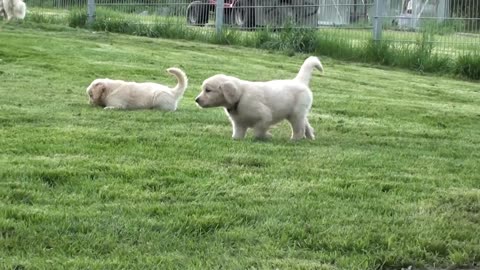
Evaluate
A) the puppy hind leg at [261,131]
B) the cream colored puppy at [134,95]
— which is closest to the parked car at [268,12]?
the cream colored puppy at [134,95]

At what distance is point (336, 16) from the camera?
584 inches

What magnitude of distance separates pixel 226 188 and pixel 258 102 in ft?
5.86

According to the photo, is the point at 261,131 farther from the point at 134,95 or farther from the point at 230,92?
the point at 134,95

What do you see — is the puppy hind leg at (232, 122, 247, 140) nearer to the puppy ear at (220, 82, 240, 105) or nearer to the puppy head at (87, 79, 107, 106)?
the puppy ear at (220, 82, 240, 105)

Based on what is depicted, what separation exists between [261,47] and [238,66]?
3.90m

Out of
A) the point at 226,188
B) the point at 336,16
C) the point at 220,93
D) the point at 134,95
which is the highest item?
the point at 336,16

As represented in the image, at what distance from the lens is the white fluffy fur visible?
17.5 meters

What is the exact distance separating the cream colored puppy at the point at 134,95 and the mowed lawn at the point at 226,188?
0.65 feet

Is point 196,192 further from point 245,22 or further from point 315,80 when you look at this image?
point 245,22

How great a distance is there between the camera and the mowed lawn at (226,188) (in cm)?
317

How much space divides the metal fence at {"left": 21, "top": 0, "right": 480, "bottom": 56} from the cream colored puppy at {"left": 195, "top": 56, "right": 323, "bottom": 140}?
785 centimetres

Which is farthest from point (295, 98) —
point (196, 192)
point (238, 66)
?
point (238, 66)

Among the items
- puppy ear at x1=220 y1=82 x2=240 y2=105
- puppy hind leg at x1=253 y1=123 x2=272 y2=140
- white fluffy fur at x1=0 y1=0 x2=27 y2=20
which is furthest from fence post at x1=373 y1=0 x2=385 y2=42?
puppy ear at x1=220 y1=82 x2=240 y2=105

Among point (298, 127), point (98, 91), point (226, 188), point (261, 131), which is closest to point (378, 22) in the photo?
Result: point (98, 91)
